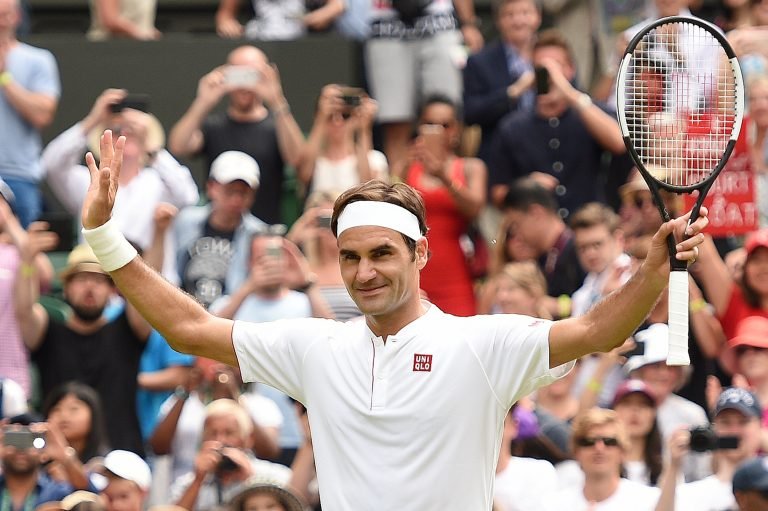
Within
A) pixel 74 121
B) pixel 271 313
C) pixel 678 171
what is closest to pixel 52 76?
pixel 74 121

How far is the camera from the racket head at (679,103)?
4.95m

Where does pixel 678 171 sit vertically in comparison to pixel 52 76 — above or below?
below

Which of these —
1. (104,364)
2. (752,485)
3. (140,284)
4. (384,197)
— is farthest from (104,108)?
(384,197)

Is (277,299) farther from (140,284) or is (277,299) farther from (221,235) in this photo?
(140,284)

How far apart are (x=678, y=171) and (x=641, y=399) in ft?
8.88

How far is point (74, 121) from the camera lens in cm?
1245

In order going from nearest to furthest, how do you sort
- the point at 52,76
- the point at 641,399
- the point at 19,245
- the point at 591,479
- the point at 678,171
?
the point at 678,171 < the point at 591,479 < the point at 641,399 < the point at 19,245 < the point at 52,76

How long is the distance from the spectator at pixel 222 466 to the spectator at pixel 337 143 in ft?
8.77

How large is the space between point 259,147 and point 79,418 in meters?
2.89

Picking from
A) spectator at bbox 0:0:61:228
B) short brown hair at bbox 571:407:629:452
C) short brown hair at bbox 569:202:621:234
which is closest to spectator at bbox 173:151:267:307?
spectator at bbox 0:0:61:228

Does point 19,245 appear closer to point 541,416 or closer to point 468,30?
point 541,416

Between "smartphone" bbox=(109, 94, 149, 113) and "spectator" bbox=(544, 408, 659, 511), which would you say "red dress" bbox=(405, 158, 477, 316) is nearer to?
"smartphone" bbox=(109, 94, 149, 113)

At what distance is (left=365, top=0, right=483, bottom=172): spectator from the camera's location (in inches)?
466

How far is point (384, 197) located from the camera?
5004 millimetres
